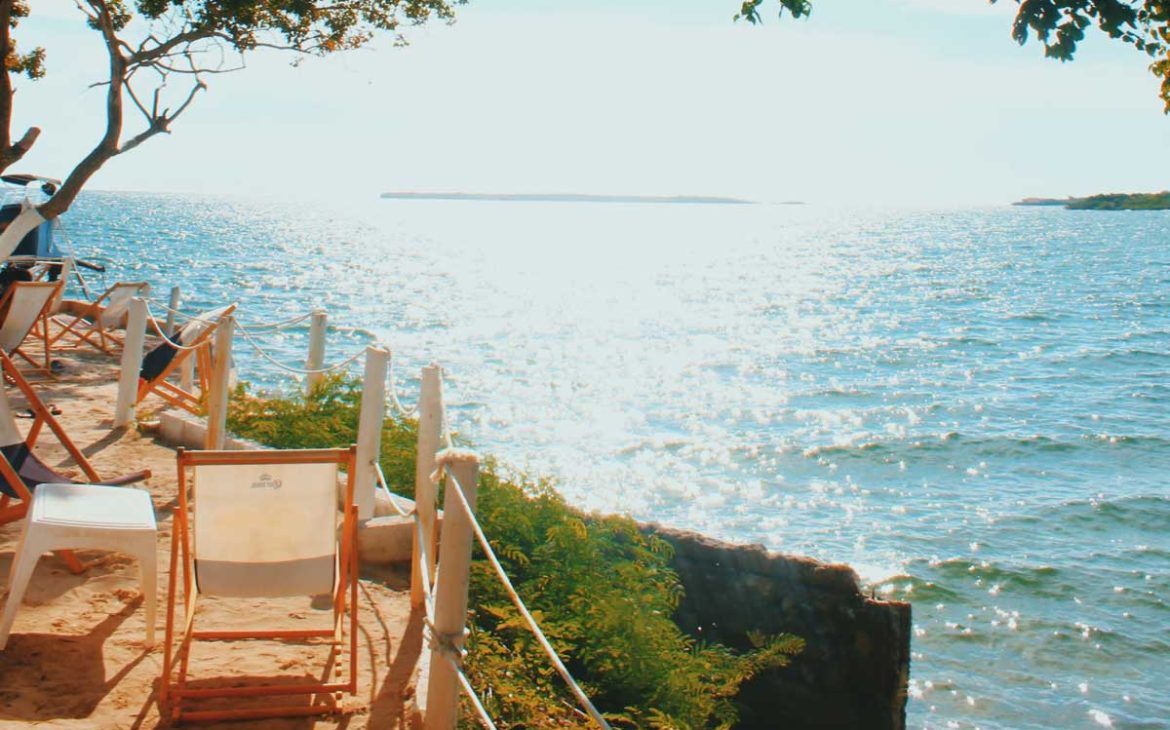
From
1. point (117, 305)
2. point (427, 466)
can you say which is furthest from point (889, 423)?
point (427, 466)

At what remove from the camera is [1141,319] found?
4266 cm

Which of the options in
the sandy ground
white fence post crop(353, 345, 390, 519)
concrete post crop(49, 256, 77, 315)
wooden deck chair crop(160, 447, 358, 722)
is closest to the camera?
the sandy ground

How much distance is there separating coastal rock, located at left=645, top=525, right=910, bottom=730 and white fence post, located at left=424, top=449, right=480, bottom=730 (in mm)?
4138

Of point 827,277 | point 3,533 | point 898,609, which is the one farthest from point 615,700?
point 827,277

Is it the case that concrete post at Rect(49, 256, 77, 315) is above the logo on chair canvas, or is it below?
Answer: below

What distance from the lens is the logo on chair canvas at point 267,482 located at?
Result: 4777 millimetres

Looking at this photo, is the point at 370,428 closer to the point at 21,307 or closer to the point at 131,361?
the point at 131,361

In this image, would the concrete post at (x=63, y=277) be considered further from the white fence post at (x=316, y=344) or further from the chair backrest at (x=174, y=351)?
the white fence post at (x=316, y=344)

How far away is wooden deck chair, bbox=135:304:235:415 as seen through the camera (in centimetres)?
962

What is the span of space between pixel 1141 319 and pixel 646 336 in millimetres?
18928

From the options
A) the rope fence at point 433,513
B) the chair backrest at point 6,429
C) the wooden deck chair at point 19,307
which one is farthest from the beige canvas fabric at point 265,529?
the wooden deck chair at point 19,307

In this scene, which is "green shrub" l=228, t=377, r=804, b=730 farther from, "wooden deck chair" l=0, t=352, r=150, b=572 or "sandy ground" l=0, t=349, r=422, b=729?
"wooden deck chair" l=0, t=352, r=150, b=572

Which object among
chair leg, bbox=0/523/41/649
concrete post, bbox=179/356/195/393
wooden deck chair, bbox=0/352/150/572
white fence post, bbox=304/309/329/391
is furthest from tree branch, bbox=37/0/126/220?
chair leg, bbox=0/523/41/649

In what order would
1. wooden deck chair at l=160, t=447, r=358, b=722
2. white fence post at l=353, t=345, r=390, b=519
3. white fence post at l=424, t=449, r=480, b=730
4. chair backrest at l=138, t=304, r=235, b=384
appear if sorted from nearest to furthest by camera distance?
white fence post at l=424, t=449, r=480, b=730
wooden deck chair at l=160, t=447, r=358, b=722
white fence post at l=353, t=345, r=390, b=519
chair backrest at l=138, t=304, r=235, b=384
